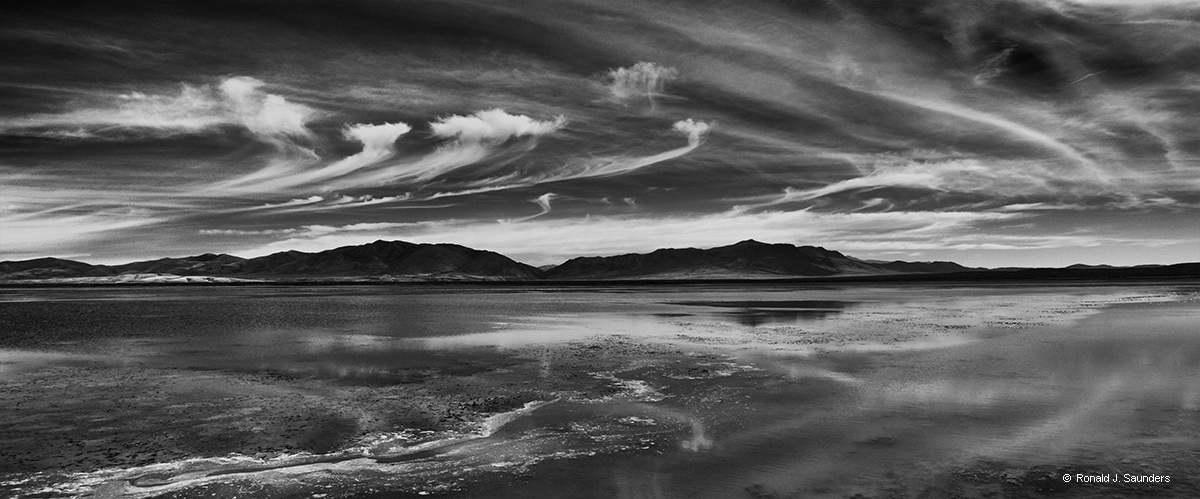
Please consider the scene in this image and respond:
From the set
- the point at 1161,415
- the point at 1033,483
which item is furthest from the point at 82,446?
the point at 1161,415

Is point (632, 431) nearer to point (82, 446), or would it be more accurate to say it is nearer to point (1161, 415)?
point (82, 446)

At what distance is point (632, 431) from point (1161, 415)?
1165cm

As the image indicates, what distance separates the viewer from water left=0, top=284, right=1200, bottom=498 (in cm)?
1012

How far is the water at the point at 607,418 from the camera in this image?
399 inches

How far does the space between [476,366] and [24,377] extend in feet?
47.0

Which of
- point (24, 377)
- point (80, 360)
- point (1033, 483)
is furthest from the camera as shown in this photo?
point (80, 360)

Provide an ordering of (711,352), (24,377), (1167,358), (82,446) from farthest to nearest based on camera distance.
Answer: (711,352) < (1167,358) < (24,377) < (82,446)

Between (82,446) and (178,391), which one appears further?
(178,391)

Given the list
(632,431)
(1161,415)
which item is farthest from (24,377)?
(1161,415)

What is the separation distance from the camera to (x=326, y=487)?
390 inches

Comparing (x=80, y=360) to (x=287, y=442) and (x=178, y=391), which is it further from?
(x=287, y=442)

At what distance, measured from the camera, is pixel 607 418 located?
1454 centimetres

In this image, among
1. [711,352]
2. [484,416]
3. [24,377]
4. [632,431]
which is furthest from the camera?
[711,352]

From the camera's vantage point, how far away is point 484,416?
14812mm
